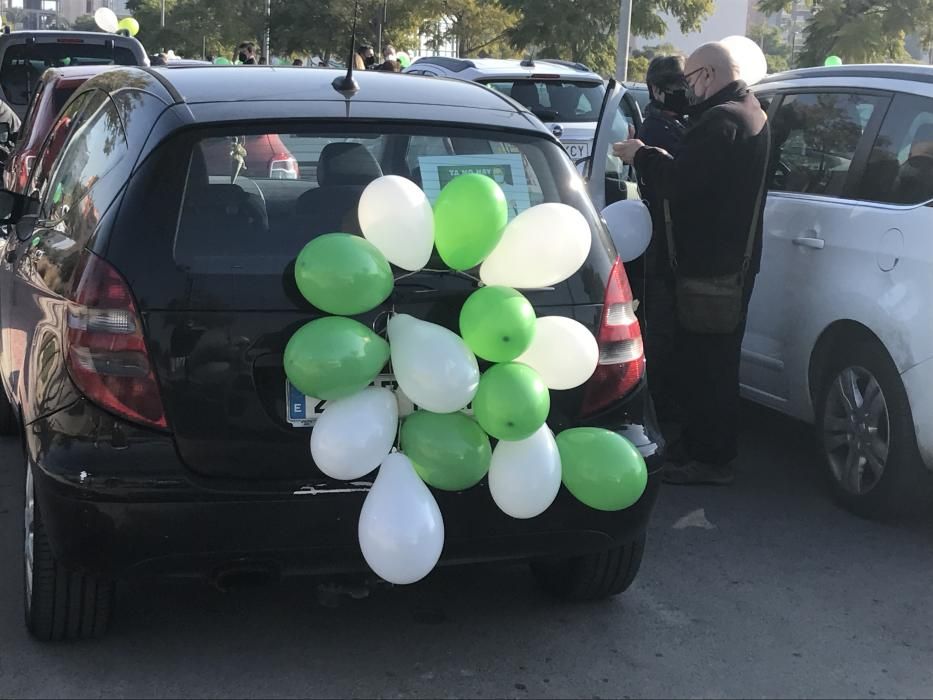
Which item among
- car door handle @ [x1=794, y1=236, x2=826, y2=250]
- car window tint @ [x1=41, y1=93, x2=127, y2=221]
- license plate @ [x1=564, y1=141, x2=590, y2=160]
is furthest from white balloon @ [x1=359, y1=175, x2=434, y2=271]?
license plate @ [x1=564, y1=141, x2=590, y2=160]

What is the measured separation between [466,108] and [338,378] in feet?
3.66

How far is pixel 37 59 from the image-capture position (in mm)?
13883

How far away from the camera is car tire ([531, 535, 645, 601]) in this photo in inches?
160

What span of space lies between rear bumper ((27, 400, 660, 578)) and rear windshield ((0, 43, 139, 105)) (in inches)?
412

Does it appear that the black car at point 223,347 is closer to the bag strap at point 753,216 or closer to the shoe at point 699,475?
the bag strap at point 753,216

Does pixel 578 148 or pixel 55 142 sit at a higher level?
pixel 55 142

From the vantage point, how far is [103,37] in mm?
13211

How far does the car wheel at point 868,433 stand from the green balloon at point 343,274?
2478mm

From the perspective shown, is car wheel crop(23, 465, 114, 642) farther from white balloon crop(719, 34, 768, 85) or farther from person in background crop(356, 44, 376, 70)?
person in background crop(356, 44, 376, 70)

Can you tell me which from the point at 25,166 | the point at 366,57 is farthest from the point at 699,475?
the point at 366,57

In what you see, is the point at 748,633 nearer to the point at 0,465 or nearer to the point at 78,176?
the point at 78,176

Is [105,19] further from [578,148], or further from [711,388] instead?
[711,388]

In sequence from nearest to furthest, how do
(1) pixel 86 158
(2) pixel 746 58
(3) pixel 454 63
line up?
1. (1) pixel 86 158
2. (2) pixel 746 58
3. (3) pixel 454 63

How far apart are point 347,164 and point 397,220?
0.56 meters
